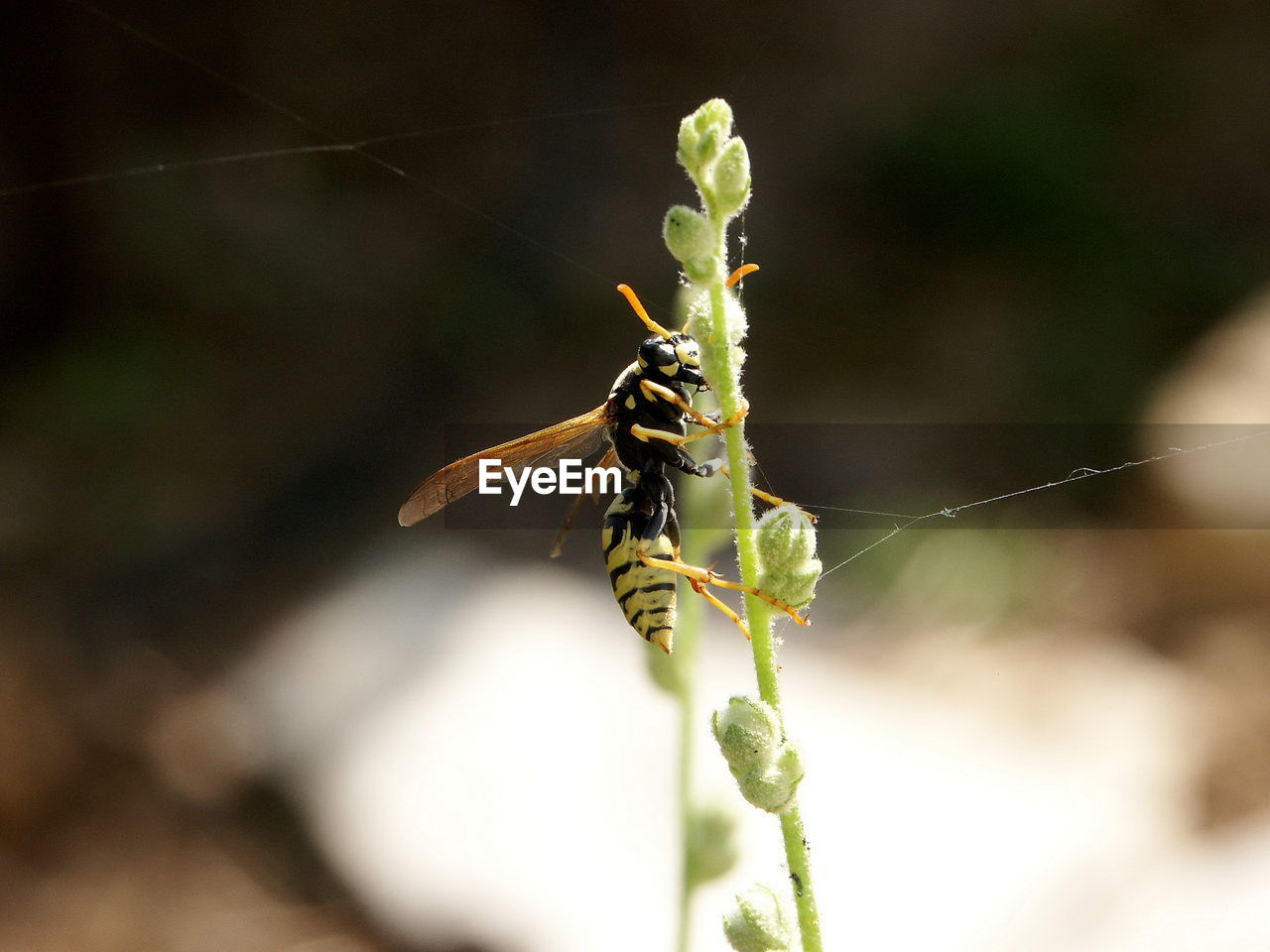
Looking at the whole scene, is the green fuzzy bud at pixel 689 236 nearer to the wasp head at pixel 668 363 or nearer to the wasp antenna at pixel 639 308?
the wasp antenna at pixel 639 308

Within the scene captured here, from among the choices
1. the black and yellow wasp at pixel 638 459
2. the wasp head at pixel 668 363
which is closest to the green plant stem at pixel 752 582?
the black and yellow wasp at pixel 638 459

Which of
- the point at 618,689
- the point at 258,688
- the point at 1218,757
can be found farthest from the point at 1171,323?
the point at 258,688

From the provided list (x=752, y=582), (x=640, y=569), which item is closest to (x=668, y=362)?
(x=640, y=569)

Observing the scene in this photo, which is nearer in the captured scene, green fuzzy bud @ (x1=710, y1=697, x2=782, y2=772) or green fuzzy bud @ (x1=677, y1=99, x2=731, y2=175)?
green fuzzy bud @ (x1=710, y1=697, x2=782, y2=772)

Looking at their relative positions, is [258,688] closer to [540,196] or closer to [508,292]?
[508,292]

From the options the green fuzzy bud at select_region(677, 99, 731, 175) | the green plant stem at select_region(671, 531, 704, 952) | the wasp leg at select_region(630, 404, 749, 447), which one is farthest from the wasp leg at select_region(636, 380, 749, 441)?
the green fuzzy bud at select_region(677, 99, 731, 175)

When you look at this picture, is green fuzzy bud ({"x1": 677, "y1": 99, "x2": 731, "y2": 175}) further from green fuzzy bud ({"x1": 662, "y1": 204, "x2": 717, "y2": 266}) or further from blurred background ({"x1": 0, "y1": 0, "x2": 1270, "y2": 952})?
blurred background ({"x1": 0, "y1": 0, "x2": 1270, "y2": 952})
